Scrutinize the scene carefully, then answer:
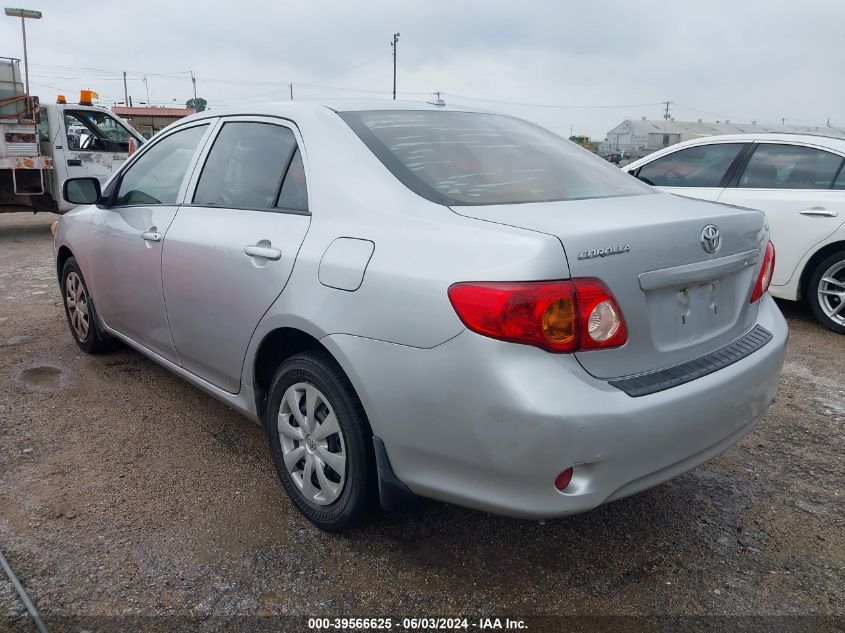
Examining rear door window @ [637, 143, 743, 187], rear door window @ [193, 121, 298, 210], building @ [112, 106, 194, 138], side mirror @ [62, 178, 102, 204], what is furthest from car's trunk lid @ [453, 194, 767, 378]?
building @ [112, 106, 194, 138]

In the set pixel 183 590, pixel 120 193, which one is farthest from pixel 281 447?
pixel 120 193

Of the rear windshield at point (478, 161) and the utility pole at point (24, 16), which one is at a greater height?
the utility pole at point (24, 16)

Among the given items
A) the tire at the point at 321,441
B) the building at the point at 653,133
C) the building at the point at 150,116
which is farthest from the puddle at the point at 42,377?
the building at the point at 653,133

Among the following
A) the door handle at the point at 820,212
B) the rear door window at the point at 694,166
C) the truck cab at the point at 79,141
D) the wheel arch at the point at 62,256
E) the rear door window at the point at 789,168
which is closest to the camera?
the wheel arch at the point at 62,256

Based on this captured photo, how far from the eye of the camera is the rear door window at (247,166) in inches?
109

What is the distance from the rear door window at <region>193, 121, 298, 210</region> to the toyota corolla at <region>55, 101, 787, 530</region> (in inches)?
0.5

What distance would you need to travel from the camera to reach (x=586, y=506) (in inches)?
76.3

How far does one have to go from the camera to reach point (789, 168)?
18.2 ft

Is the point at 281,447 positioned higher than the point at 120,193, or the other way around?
the point at 120,193

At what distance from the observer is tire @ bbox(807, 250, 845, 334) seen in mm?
5176

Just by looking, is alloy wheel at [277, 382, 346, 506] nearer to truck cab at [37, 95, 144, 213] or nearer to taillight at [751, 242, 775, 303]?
taillight at [751, 242, 775, 303]

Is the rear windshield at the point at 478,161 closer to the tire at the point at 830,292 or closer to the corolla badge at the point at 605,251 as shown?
the corolla badge at the point at 605,251

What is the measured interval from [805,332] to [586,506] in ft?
13.8

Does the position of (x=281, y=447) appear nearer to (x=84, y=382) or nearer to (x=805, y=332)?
(x=84, y=382)
